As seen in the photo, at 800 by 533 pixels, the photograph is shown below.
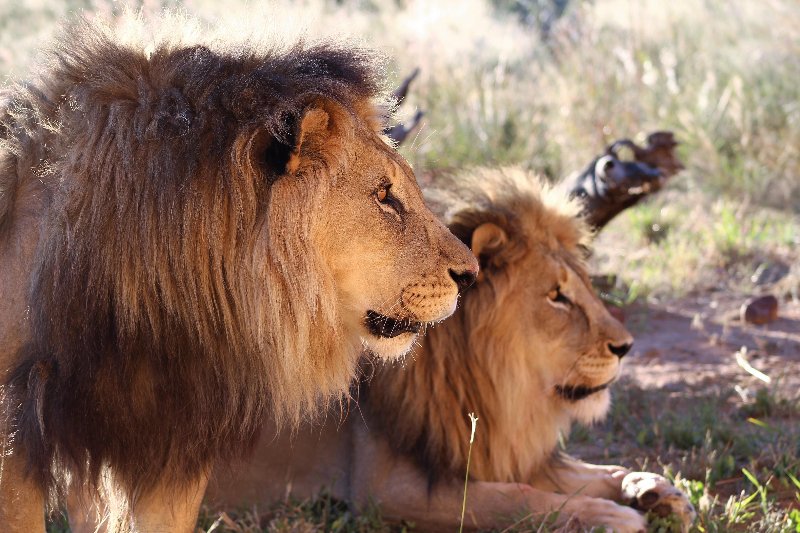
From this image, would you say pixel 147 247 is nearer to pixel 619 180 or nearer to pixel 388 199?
pixel 388 199

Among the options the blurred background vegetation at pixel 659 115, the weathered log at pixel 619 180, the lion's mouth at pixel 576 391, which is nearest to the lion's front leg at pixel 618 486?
the lion's mouth at pixel 576 391

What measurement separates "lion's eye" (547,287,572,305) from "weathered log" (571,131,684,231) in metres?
1.54

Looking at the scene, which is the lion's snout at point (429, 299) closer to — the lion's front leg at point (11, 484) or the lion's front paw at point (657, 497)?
the lion's front leg at point (11, 484)

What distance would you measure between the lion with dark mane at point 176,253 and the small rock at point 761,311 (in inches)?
135

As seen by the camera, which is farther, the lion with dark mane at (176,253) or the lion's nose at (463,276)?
the lion's nose at (463,276)

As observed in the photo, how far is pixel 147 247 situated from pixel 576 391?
5.92 ft

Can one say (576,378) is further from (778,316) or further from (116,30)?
(778,316)

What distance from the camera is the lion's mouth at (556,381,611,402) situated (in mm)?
3607

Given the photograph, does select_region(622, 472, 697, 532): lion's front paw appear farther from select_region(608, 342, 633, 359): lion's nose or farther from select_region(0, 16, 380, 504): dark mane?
select_region(0, 16, 380, 504): dark mane

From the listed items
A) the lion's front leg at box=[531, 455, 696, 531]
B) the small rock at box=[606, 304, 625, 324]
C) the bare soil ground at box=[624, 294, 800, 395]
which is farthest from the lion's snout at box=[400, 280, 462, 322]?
the small rock at box=[606, 304, 625, 324]

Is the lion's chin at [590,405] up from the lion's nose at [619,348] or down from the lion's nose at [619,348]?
down

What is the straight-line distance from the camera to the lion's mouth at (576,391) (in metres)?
3.61

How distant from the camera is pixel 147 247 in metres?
2.29

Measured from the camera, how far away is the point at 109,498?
2.55 m
